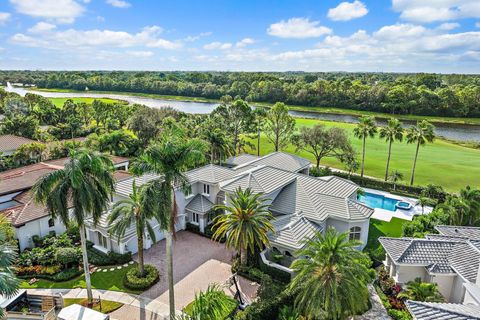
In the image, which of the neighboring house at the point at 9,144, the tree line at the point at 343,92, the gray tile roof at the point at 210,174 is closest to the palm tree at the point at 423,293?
the gray tile roof at the point at 210,174

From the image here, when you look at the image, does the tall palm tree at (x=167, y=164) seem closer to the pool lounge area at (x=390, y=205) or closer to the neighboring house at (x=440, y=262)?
the neighboring house at (x=440, y=262)

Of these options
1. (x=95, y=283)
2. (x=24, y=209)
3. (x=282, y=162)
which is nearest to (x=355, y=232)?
(x=282, y=162)

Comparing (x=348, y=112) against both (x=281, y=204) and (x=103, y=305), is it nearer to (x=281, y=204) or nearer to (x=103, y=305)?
(x=281, y=204)

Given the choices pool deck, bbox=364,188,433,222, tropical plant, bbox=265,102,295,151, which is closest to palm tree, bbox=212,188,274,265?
pool deck, bbox=364,188,433,222

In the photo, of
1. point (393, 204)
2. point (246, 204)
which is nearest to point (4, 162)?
point (246, 204)

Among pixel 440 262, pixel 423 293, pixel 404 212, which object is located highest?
pixel 440 262

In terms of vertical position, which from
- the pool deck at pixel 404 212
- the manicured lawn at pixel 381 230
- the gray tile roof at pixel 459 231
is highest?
the gray tile roof at pixel 459 231

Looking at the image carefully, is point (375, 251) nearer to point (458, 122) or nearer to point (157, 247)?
point (157, 247)
